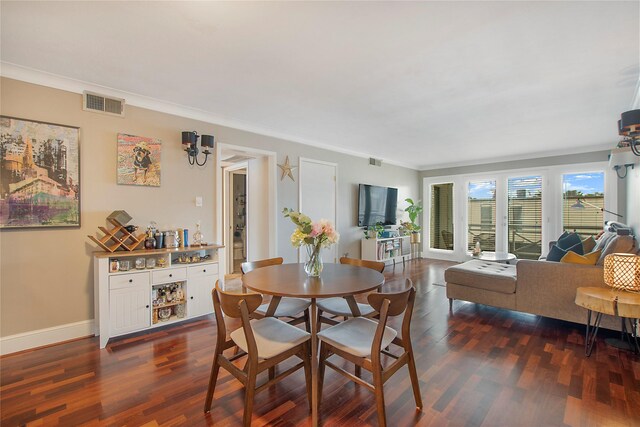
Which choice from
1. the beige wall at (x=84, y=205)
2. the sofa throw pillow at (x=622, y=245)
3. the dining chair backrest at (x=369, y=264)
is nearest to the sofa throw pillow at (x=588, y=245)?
the sofa throw pillow at (x=622, y=245)

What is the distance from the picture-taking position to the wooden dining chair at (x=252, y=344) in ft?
5.02

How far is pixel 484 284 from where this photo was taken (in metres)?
3.35

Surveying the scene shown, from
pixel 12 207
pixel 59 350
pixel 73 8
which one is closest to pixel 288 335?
pixel 59 350

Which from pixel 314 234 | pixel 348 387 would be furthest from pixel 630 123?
pixel 348 387

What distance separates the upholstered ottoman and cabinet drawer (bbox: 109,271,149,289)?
350 cm

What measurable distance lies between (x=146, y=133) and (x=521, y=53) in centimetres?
370

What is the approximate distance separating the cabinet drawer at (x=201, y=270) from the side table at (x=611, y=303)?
362 cm

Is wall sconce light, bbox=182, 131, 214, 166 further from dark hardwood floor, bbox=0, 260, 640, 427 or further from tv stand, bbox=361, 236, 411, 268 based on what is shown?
tv stand, bbox=361, 236, 411, 268

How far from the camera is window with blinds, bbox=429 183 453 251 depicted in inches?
292

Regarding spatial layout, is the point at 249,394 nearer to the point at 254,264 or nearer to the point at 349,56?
the point at 254,264

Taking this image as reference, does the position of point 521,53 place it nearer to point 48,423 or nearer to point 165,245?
point 165,245

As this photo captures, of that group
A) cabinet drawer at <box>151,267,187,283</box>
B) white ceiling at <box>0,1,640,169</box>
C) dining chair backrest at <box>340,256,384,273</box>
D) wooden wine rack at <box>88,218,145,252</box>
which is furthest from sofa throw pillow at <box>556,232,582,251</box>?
Result: wooden wine rack at <box>88,218,145,252</box>

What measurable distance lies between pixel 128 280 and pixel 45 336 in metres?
0.86

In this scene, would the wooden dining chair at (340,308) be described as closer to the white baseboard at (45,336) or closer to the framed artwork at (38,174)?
the white baseboard at (45,336)
